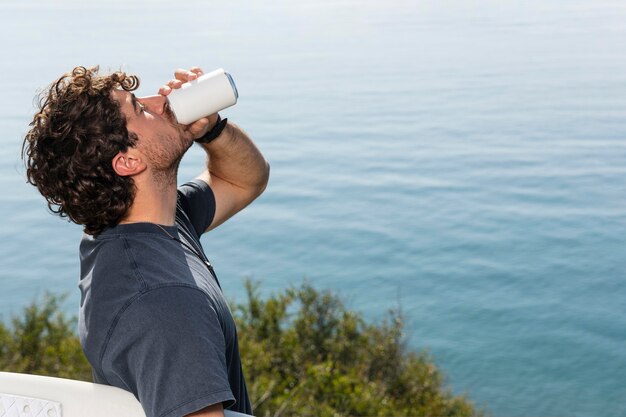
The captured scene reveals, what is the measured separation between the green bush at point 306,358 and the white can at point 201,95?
3.76 meters

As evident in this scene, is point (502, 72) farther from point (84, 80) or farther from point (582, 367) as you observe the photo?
point (84, 80)

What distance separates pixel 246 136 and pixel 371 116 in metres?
27.1

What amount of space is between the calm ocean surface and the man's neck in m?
11.5

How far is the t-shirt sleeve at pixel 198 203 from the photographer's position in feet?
6.98

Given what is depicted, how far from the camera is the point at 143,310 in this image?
4.63ft

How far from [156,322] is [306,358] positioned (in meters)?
6.40

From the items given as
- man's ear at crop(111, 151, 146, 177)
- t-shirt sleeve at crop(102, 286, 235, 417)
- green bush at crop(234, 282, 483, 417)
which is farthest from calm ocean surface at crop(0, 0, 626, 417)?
t-shirt sleeve at crop(102, 286, 235, 417)

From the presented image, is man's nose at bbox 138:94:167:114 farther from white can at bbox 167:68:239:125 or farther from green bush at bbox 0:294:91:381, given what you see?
green bush at bbox 0:294:91:381

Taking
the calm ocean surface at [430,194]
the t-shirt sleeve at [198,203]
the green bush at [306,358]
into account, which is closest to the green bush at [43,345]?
the green bush at [306,358]

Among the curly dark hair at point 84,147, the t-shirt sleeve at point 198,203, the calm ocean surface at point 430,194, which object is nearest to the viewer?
the curly dark hair at point 84,147

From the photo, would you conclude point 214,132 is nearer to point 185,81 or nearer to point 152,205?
point 185,81

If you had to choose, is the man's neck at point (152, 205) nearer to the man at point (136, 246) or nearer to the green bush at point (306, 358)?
the man at point (136, 246)

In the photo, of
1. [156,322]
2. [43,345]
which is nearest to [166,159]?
[156,322]

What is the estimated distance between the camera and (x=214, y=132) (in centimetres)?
215
